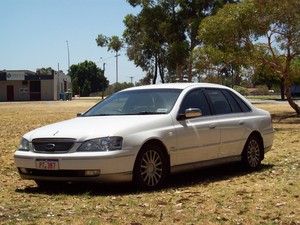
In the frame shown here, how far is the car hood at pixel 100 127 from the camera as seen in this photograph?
22.9 feet

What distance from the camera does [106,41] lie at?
51406 millimetres

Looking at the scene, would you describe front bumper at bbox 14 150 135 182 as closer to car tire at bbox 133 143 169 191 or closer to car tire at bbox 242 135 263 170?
car tire at bbox 133 143 169 191

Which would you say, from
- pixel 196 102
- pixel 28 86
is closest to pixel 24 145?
pixel 196 102

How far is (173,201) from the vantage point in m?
6.61

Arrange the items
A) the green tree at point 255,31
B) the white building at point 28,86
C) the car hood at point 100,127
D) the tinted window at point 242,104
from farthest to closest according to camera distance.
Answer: the white building at point 28,86, the green tree at point 255,31, the tinted window at point 242,104, the car hood at point 100,127

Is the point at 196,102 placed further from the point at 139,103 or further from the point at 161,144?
the point at 161,144

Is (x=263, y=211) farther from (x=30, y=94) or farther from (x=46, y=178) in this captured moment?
(x=30, y=94)

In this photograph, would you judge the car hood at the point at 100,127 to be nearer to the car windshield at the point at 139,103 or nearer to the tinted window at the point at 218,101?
the car windshield at the point at 139,103

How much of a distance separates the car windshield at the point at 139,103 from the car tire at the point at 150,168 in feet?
2.47

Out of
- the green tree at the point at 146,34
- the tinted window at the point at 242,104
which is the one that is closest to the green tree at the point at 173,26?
the green tree at the point at 146,34

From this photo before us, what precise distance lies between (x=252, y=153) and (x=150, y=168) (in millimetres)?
2650

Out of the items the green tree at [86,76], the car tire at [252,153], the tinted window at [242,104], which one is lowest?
the car tire at [252,153]

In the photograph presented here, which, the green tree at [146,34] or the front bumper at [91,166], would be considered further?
the green tree at [146,34]

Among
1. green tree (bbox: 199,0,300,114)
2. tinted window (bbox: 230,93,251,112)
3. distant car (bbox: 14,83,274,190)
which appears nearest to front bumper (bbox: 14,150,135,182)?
distant car (bbox: 14,83,274,190)
